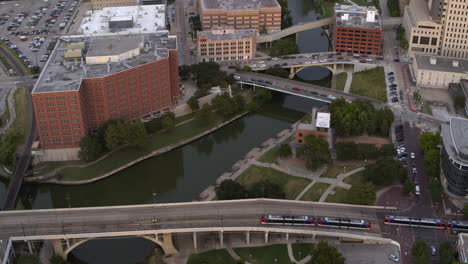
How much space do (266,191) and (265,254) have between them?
11.4m

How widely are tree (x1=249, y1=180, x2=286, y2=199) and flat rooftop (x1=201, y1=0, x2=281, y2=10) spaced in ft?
256

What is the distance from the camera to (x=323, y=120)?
104 metres

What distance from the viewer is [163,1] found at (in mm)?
169875

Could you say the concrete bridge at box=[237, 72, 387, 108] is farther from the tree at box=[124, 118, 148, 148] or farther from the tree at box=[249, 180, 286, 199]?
the tree at box=[249, 180, 286, 199]

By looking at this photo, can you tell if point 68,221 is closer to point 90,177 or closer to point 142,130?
point 90,177

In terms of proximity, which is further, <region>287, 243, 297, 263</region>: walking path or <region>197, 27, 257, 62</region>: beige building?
<region>197, 27, 257, 62</region>: beige building

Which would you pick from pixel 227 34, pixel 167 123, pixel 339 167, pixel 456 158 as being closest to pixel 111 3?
pixel 227 34

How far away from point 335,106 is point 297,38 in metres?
57.7

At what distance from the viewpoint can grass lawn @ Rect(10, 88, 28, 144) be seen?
357 feet

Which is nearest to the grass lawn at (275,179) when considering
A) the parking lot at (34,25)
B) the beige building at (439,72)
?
the beige building at (439,72)

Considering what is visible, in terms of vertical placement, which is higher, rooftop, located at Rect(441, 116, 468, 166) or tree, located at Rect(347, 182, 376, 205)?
rooftop, located at Rect(441, 116, 468, 166)

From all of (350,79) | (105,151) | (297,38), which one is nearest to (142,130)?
(105,151)

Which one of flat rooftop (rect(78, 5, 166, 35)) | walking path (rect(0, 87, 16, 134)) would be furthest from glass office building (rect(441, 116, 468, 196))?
walking path (rect(0, 87, 16, 134))

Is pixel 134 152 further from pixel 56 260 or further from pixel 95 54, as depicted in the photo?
pixel 56 260
